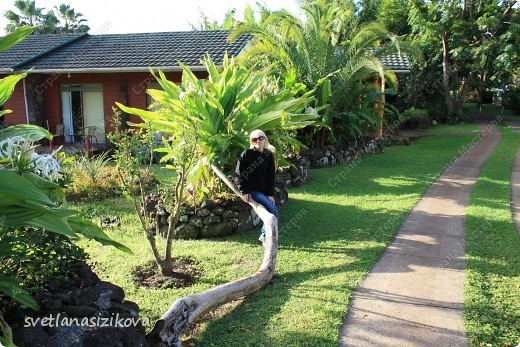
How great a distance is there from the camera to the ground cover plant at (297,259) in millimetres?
4137

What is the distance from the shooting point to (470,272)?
5.49 m

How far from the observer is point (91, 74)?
54.1ft

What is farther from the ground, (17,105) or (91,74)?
(91,74)

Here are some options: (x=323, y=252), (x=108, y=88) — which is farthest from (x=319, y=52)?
(x=323, y=252)

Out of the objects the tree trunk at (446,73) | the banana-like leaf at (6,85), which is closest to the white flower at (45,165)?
the banana-like leaf at (6,85)

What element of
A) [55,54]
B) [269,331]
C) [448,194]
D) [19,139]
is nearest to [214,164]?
[269,331]

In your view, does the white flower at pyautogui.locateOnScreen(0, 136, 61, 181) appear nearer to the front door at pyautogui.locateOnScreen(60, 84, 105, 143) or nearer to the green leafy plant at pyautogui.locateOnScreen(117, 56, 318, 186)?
the green leafy plant at pyautogui.locateOnScreen(117, 56, 318, 186)

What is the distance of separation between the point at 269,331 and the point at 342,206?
4.99 metres

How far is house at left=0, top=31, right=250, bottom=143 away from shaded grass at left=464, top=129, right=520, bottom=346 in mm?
9676

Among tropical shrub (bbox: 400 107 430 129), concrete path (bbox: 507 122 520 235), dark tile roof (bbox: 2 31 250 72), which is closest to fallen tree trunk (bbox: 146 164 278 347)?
concrete path (bbox: 507 122 520 235)

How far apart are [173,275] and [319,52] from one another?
9521 mm

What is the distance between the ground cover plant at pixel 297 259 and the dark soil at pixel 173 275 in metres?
0.11

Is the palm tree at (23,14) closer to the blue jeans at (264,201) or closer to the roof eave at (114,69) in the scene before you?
the roof eave at (114,69)

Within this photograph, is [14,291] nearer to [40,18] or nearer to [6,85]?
[6,85]
